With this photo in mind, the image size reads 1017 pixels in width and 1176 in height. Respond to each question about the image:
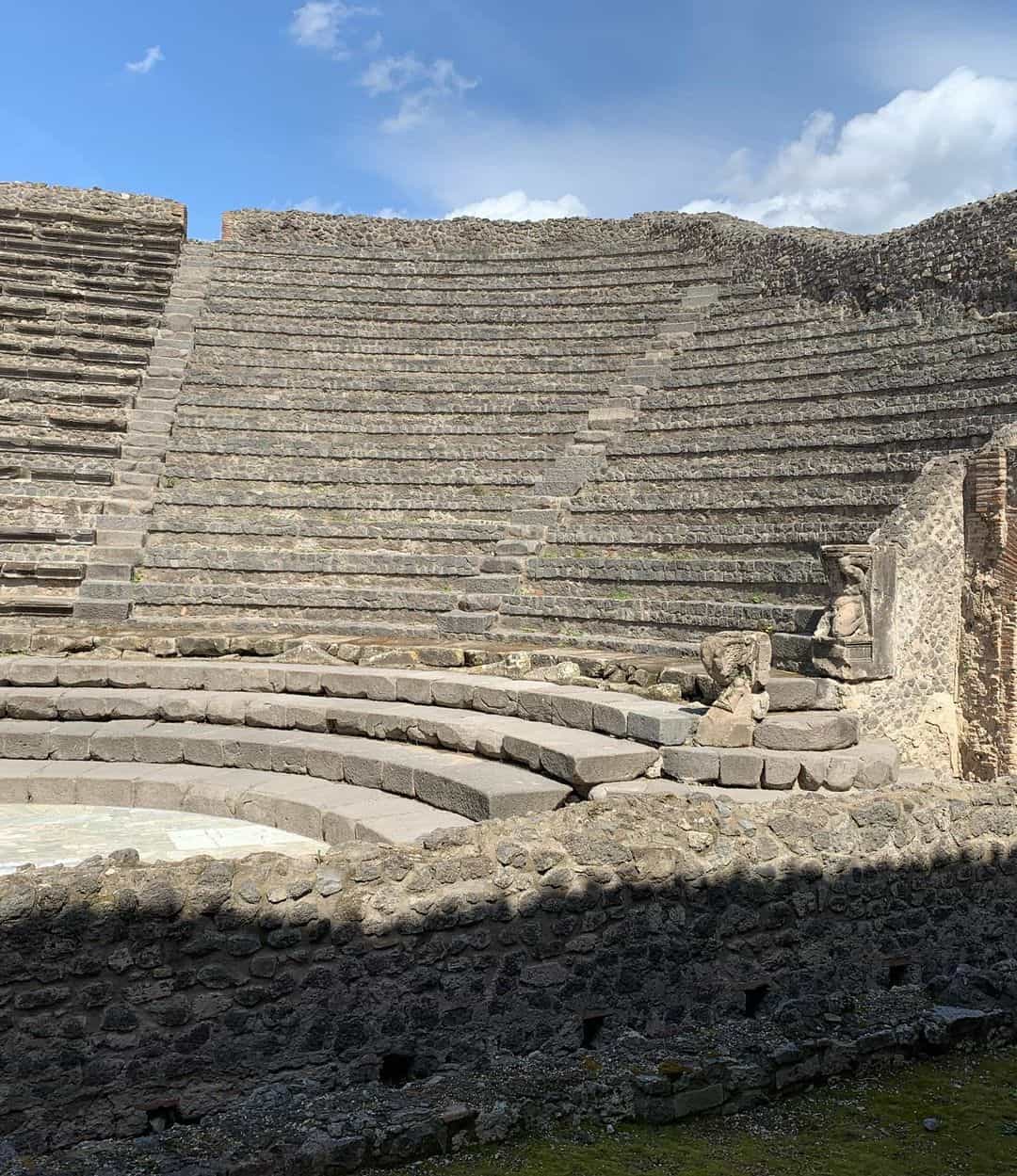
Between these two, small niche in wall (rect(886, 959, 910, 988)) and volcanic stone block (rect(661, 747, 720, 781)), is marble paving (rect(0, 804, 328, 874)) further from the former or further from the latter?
small niche in wall (rect(886, 959, 910, 988))

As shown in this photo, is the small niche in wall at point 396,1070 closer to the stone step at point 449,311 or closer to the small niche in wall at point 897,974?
the small niche in wall at point 897,974

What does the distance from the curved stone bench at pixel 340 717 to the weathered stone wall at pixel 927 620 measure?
2.97 metres

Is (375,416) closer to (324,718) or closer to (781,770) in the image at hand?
(324,718)

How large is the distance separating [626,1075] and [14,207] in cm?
1988

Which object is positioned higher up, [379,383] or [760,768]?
[379,383]

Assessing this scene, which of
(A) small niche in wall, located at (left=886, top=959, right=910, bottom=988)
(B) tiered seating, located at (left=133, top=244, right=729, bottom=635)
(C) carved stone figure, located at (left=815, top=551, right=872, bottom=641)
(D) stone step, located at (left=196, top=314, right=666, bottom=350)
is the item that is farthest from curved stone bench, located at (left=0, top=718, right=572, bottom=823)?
(D) stone step, located at (left=196, top=314, right=666, bottom=350)

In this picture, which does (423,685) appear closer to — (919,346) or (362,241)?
(919,346)

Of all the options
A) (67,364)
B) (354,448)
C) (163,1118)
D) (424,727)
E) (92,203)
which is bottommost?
(163,1118)

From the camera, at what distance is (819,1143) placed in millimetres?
4289

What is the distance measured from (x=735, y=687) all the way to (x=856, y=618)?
205cm

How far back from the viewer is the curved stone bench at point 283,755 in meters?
7.09

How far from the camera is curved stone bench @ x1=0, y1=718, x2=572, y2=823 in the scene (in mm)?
7090

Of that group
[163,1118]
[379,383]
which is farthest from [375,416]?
[163,1118]

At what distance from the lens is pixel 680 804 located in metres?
5.57
